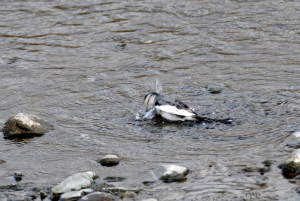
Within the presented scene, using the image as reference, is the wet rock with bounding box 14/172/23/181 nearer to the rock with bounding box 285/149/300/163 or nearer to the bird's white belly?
the bird's white belly

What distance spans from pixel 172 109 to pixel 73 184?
270 centimetres

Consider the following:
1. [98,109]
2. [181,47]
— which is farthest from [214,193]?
[181,47]

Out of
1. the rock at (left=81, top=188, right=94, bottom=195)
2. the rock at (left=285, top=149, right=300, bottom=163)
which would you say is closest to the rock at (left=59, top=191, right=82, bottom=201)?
the rock at (left=81, top=188, right=94, bottom=195)

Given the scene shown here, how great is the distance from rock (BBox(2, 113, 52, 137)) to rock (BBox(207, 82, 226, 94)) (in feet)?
9.01

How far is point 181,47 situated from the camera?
11.2 m

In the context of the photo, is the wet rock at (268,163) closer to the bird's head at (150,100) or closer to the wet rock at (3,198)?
the bird's head at (150,100)

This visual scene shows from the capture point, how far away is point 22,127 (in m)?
7.09

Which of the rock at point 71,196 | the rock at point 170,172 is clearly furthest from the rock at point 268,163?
the rock at point 71,196

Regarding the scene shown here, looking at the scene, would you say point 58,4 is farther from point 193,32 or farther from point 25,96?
point 25,96

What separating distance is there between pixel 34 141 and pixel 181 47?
16.3 ft

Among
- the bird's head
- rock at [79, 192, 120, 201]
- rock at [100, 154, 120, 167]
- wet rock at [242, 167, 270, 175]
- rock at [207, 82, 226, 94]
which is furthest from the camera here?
rock at [207, 82, 226, 94]

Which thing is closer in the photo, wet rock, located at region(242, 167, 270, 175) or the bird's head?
wet rock, located at region(242, 167, 270, 175)

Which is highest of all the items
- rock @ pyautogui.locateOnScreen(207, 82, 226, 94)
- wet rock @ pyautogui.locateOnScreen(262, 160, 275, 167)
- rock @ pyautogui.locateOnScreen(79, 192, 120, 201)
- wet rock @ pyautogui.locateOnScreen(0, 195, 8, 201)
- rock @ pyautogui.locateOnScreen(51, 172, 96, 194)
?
rock @ pyautogui.locateOnScreen(79, 192, 120, 201)

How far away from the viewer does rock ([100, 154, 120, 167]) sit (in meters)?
6.07
